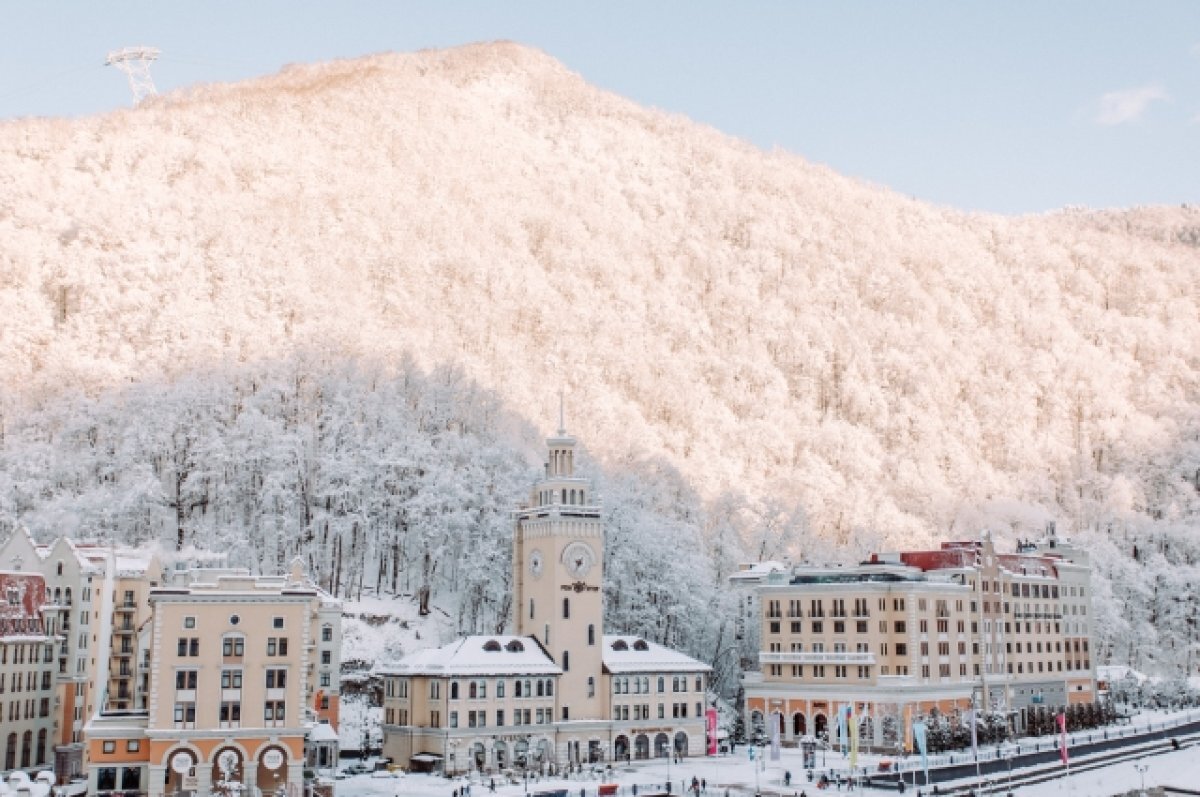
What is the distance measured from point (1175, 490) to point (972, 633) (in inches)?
3443

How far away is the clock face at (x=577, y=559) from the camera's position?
8219cm

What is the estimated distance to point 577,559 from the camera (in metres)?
82.5

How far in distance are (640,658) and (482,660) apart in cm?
1230

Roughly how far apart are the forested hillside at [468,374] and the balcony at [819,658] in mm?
14094

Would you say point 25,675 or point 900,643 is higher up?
point 900,643

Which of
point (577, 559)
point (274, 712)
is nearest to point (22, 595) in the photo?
point (274, 712)

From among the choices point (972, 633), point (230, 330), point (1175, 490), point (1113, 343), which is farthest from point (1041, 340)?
point (230, 330)

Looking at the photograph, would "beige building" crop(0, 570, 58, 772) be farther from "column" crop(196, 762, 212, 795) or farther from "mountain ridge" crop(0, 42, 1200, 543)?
"mountain ridge" crop(0, 42, 1200, 543)

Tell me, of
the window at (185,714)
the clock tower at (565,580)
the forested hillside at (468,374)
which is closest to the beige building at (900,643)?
the clock tower at (565,580)

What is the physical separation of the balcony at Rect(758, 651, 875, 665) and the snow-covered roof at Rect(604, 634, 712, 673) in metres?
9.41

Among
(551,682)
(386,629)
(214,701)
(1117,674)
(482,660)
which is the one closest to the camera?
(214,701)

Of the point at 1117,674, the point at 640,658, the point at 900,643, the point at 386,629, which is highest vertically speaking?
the point at 386,629

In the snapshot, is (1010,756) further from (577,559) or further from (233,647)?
(233,647)

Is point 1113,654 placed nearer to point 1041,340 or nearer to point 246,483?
point 1041,340
